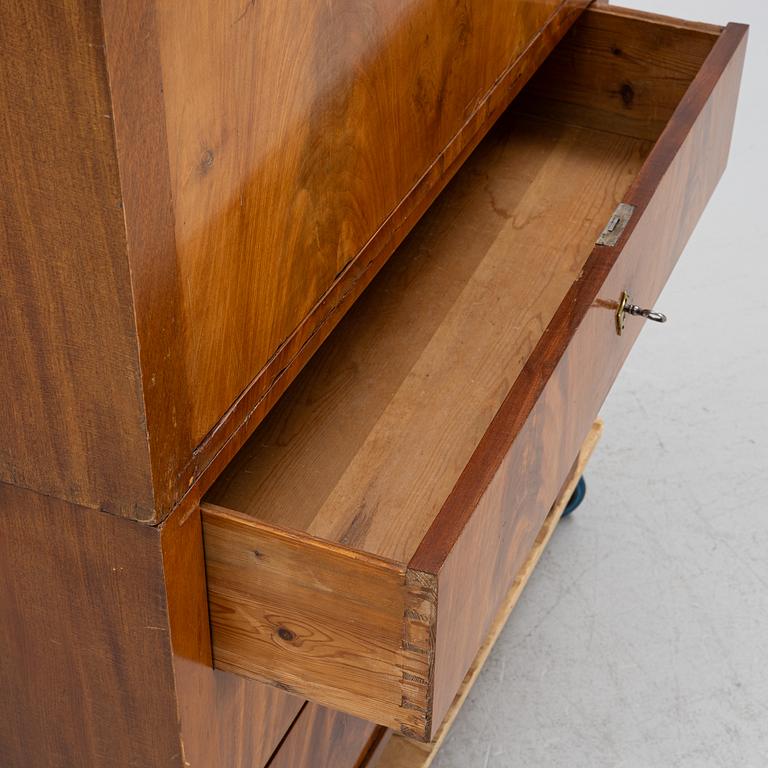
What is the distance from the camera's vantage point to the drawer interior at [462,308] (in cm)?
94

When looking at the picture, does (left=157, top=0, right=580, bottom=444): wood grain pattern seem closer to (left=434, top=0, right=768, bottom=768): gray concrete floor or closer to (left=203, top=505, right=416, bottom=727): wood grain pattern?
(left=203, top=505, right=416, bottom=727): wood grain pattern

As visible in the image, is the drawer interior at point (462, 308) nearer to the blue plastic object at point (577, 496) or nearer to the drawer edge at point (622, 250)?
the drawer edge at point (622, 250)

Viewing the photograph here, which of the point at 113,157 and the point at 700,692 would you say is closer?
the point at 113,157

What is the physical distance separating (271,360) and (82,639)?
8.4 inches

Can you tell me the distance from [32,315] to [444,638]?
30cm

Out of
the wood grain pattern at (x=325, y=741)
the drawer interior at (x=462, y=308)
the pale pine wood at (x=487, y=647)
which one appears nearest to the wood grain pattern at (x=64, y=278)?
the drawer interior at (x=462, y=308)

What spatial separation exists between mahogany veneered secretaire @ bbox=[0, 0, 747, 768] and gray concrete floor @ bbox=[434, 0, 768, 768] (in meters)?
0.34

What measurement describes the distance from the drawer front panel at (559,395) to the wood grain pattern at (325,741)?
237 millimetres

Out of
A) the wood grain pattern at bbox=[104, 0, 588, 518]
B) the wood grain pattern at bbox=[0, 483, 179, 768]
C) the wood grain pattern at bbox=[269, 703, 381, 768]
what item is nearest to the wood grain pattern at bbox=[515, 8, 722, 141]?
the wood grain pattern at bbox=[104, 0, 588, 518]

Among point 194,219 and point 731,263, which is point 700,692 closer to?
point 731,263

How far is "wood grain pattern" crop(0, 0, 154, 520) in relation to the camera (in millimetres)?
604

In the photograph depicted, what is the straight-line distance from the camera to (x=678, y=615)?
1543 millimetres

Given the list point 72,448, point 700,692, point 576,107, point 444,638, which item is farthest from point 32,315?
point 700,692

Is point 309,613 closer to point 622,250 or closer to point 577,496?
point 622,250
